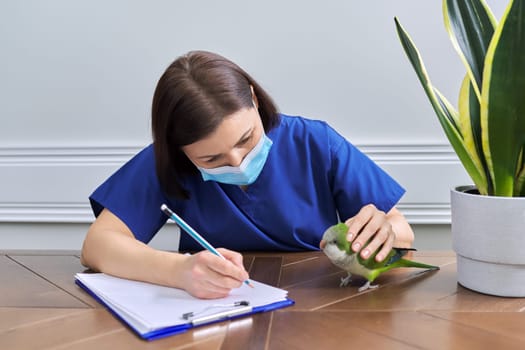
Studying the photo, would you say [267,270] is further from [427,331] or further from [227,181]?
[427,331]

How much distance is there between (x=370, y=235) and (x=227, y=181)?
13.3 inches

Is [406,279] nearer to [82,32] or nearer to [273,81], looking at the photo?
[273,81]

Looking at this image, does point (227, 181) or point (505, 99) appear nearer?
point (505, 99)

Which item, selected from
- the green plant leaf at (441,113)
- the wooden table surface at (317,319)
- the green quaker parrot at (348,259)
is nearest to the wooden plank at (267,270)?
the wooden table surface at (317,319)

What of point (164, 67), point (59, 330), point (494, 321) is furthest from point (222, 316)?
point (164, 67)

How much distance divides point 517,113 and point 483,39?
14 cm

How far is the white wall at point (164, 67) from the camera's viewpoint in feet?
4.99

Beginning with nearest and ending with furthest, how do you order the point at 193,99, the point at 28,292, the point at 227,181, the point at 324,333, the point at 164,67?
the point at 324,333 < the point at 28,292 < the point at 193,99 < the point at 227,181 < the point at 164,67

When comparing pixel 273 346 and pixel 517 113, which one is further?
pixel 517 113

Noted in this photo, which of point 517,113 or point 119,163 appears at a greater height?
point 517,113

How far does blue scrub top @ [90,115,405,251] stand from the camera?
114 centimetres

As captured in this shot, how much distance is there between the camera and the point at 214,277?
0.79m

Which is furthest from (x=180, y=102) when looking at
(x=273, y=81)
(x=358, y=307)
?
(x=273, y=81)

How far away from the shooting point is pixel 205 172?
1065 mm
